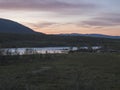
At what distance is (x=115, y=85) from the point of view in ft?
73.8

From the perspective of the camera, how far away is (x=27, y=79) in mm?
25969

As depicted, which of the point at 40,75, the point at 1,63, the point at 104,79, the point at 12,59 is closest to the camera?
the point at 104,79

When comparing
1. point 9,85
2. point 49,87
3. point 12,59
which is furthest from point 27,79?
point 12,59

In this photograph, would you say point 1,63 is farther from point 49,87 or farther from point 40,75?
point 49,87

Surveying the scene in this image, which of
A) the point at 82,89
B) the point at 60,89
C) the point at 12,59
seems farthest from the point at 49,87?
the point at 12,59

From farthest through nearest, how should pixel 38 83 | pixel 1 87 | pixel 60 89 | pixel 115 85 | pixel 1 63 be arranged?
pixel 1 63
pixel 38 83
pixel 115 85
pixel 60 89
pixel 1 87

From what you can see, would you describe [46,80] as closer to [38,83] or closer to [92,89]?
[38,83]

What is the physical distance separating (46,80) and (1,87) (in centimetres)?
979

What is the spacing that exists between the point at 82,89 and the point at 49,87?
5.41m

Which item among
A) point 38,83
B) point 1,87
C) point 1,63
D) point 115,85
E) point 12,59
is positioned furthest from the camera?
point 12,59

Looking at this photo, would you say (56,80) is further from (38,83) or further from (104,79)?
(104,79)

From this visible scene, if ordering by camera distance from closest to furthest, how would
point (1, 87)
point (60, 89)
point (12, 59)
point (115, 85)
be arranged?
point (1, 87) < point (60, 89) < point (115, 85) < point (12, 59)

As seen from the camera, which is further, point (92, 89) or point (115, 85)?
point (115, 85)

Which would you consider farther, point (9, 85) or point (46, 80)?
point (46, 80)
